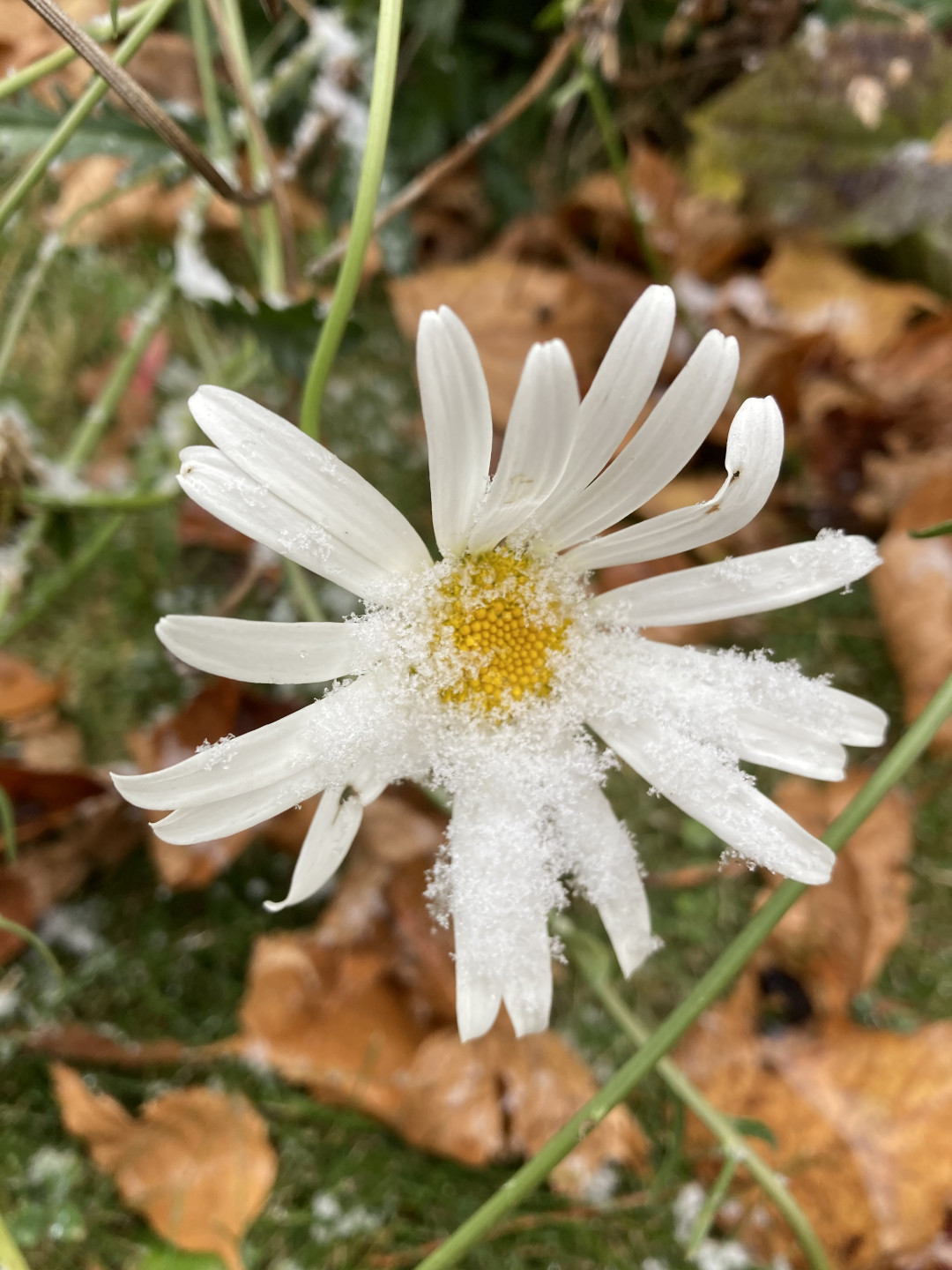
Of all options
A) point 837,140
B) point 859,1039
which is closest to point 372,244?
point 837,140

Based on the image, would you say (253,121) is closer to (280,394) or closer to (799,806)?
(280,394)

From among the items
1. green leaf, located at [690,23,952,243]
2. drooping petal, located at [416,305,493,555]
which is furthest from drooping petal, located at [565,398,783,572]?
green leaf, located at [690,23,952,243]

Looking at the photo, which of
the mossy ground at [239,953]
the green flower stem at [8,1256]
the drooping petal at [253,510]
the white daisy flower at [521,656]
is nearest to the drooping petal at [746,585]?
the white daisy flower at [521,656]

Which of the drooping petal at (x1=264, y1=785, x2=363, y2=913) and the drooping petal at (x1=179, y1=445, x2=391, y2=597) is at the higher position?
the drooping petal at (x1=179, y1=445, x2=391, y2=597)

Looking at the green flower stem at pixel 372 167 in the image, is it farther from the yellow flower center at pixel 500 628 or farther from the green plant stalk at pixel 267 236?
the green plant stalk at pixel 267 236

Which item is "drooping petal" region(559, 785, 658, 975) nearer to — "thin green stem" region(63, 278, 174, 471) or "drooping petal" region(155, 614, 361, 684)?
"drooping petal" region(155, 614, 361, 684)

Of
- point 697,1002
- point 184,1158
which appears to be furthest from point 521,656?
point 184,1158

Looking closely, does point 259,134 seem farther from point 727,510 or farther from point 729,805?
point 729,805
